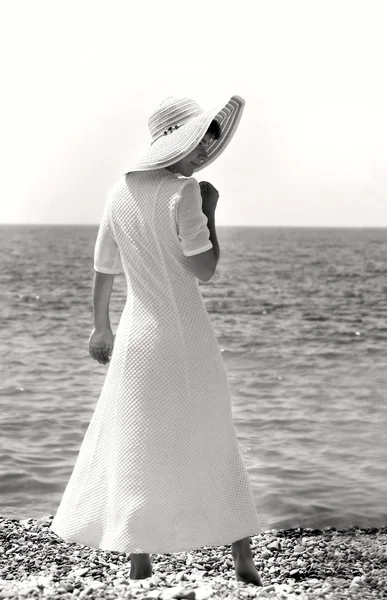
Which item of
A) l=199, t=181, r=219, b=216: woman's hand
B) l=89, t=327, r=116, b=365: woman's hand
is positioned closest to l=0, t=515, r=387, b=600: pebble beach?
l=89, t=327, r=116, b=365: woman's hand

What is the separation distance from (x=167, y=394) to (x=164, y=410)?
67mm

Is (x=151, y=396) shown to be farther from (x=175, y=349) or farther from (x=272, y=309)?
(x=272, y=309)

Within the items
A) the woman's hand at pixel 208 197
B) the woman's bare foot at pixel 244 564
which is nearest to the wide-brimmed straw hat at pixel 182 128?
the woman's hand at pixel 208 197

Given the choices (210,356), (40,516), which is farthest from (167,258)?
(40,516)

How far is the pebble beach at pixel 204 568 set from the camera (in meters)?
3.36

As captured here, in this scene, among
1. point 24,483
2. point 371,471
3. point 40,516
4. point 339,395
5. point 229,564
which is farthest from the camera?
point 339,395

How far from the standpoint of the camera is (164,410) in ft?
11.7

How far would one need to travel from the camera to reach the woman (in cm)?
350

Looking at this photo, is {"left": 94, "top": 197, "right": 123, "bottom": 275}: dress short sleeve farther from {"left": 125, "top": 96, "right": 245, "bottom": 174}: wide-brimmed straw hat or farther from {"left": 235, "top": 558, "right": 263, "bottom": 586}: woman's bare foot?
{"left": 235, "top": 558, "right": 263, "bottom": 586}: woman's bare foot

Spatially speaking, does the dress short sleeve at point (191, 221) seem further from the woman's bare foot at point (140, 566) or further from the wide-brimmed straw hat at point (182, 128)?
the woman's bare foot at point (140, 566)

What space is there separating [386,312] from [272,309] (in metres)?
3.50

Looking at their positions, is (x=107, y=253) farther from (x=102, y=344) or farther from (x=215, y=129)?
(x=215, y=129)

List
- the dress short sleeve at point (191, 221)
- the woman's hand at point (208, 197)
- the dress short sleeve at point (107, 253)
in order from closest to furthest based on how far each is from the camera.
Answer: the dress short sleeve at point (191, 221) → the woman's hand at point (208, 197) → the dress short sleeve at point (107, 253)

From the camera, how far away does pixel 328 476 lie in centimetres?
727
